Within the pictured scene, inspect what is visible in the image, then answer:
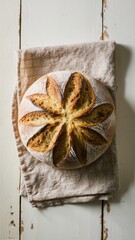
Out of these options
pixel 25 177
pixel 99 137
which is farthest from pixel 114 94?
pixel 25 177

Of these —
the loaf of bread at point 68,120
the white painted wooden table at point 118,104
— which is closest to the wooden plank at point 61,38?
the white painted wooden table at point 118,104

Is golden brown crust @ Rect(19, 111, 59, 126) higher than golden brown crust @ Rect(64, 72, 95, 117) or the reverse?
the reverse

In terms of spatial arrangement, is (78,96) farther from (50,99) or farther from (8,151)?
(8,151)

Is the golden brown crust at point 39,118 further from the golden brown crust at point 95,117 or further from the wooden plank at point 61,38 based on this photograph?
the wooden plank at point 61,38

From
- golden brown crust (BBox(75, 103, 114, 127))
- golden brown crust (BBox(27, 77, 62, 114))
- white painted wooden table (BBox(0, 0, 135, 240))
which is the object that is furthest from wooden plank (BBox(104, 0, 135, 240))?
golden brown crust (BBox(27, 77, 62, 114))

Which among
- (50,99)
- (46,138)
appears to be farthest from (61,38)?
(46,138)

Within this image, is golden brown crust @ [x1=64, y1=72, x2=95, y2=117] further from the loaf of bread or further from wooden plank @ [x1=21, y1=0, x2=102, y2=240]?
wooden plank @ [x1=21, y1=0, x2=102, y2=240]

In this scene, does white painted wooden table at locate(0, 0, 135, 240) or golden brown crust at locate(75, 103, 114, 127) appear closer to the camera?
golden brown crust at locate(75, 103, 114, 127)
